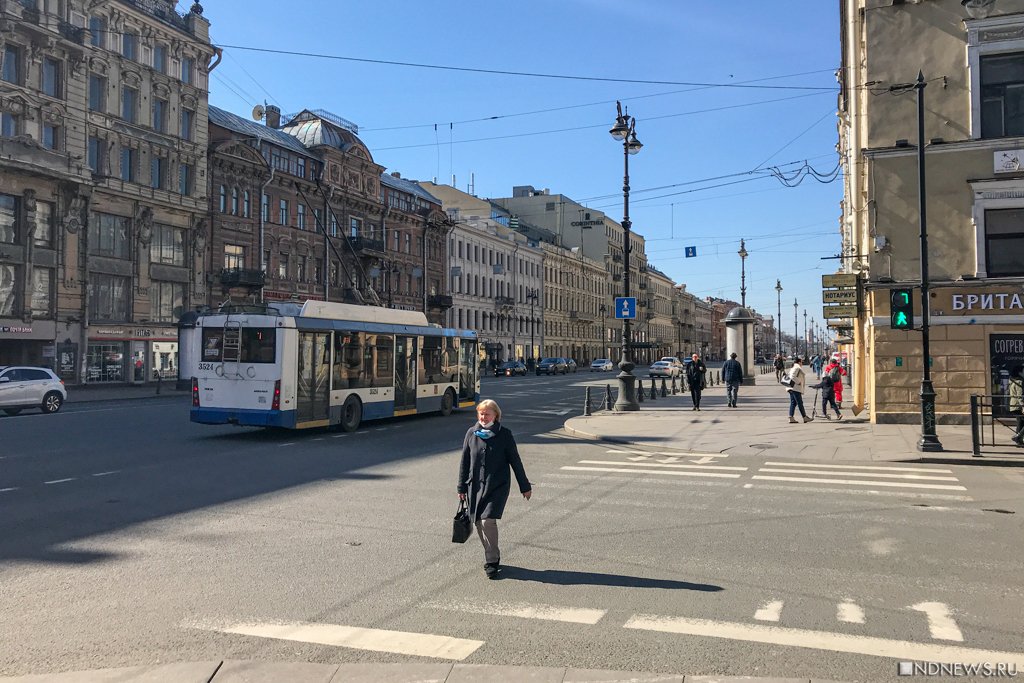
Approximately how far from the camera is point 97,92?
40.8 m

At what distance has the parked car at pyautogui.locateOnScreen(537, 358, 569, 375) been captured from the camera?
6688 cm

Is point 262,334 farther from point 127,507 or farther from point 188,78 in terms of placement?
point 188,78

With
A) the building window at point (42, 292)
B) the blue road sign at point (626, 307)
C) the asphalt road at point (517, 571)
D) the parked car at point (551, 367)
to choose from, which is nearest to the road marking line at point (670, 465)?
the asphalt road at point (517, 571)

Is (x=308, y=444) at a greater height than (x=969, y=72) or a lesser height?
lesser

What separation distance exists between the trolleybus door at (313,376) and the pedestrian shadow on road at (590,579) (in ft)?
36.2

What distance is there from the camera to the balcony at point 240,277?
46406mm

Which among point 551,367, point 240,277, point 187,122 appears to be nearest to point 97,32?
point 187,122

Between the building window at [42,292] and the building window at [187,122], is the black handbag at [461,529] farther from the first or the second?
the building window at [187,122]

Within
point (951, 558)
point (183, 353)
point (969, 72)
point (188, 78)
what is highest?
point (188, 78)

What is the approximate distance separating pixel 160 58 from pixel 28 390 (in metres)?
27.4

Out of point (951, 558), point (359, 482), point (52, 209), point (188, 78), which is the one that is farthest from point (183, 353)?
point (951, 558)

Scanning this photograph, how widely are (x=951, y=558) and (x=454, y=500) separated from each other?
220 inches

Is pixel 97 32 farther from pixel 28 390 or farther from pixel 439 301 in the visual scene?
pixel 439 301

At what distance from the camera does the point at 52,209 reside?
38.2 m
